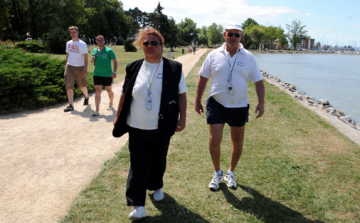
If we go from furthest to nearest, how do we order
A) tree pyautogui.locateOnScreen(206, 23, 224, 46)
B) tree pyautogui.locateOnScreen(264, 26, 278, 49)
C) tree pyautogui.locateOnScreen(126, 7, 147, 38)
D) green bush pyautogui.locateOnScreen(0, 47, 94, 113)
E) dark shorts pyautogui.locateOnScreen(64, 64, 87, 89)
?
tree pyautogui.locateOnScreen(264, 26, 278, 49) → tree pyautogui.locateOnScreen(126, 7, 147, 38) → tree pyautogui.locateOnScreen(206, 23, 224, 46) → dark shorts pyautogui.locateOnScreen(64, 64, 87, 89) → green bush pyautogui.locateOnScreen(0, 47, 94, 113)

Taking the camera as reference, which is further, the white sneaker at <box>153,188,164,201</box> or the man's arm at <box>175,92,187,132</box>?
the white sneaker at <box>153,188,164,201</box>

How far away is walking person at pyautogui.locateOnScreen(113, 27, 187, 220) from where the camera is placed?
2877 mm

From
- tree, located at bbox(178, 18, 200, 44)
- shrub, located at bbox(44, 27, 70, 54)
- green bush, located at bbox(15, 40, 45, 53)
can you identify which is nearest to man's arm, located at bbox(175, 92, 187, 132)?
shrub, located at bbox(44, 27, 70, 54)

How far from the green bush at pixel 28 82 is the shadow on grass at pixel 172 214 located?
5.50 m

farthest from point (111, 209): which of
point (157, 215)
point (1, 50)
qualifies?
point (1, 50)

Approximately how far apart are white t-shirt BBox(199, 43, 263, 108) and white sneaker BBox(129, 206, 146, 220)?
158 centimetres

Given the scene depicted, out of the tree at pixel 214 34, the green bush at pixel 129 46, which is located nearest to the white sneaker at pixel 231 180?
the green bush at pixel 129 46

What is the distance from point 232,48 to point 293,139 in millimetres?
3462

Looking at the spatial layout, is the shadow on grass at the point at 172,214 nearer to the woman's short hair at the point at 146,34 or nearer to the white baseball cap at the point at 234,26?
the woman's short hair at the point at 146,34

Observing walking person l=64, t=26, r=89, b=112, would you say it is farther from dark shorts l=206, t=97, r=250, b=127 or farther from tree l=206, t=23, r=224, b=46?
tree l=206, t=23, r=224, b=46

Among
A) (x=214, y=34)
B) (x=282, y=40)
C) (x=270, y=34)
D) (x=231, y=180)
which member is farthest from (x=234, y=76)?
(x=282, y=40)

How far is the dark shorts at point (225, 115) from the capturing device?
3514 mm

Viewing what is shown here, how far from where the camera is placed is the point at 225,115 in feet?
11.7

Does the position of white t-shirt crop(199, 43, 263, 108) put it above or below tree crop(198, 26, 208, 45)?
below
